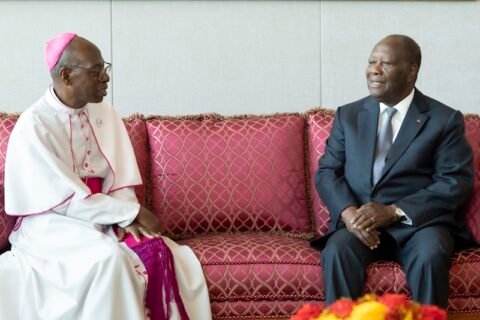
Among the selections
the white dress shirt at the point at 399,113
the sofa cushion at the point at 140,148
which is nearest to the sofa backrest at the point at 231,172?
the sofa cushion at the point at 140,148

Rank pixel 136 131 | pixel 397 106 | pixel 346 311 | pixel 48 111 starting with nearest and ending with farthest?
pixel 346 311 < pixel 48 111 < pixel 397 106 < pixel 136 131

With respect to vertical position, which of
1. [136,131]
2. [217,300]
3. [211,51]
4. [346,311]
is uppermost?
[211,51]

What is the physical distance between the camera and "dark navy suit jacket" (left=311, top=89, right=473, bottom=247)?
3471 mm

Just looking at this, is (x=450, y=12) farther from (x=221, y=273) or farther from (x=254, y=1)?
(x=221, y=273)

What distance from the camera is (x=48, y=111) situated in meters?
3.42

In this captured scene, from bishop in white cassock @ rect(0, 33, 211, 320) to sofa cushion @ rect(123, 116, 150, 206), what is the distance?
0.31m

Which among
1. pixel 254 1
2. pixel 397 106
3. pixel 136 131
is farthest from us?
pixel 254 1

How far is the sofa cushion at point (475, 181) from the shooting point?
3580mm

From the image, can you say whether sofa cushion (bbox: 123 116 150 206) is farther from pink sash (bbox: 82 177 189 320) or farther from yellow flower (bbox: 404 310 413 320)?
yellow flower (bbox: 404 310 413 320)

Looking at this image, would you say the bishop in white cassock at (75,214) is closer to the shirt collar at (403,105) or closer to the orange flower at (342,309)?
the shirt collar at (403,105)

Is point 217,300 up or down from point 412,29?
down

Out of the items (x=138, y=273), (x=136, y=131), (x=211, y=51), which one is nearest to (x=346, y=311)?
(x=138, y=273)

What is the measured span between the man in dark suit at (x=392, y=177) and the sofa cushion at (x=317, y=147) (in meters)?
0.16

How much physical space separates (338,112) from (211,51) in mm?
971
